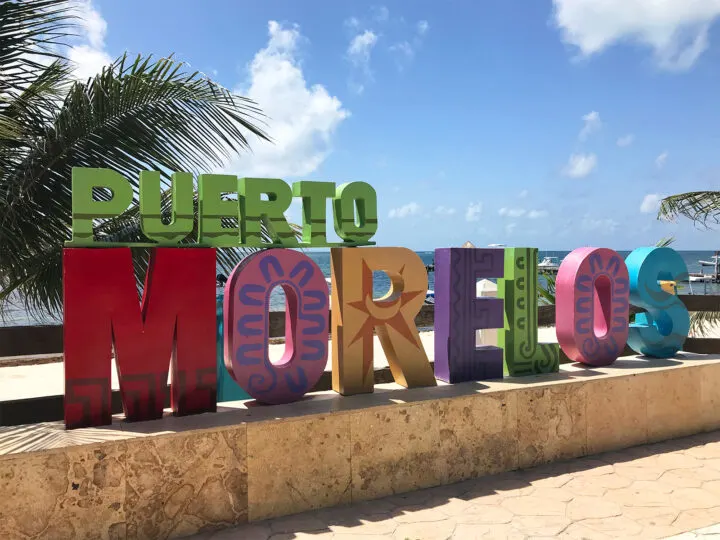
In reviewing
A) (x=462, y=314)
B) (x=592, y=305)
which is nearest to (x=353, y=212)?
(x=462, y=314)

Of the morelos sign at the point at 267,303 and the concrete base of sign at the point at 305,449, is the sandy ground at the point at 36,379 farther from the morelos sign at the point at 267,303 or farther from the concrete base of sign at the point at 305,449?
the concrete base of sign at the point at 305,449

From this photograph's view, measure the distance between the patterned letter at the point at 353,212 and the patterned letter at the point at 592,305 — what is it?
2506 mm

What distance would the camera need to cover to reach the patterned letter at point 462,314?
6062 millimetres

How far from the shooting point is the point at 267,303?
524cm

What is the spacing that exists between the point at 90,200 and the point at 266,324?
173 centimetres

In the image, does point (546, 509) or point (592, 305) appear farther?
point (592, 305)

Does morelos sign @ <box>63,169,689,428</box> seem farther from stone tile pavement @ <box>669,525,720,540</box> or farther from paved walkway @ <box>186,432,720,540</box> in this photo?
stone tile pavement @ <box>669,525,720,540</box>

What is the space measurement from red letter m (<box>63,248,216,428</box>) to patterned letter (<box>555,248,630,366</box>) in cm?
404

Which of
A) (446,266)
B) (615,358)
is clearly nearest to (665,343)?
(615,358)

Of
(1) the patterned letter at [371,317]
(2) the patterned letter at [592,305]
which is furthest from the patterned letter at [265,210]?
(2) the patterned letter at [592,305]

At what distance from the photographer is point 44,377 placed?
1221cm

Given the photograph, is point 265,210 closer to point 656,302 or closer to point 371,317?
point 371,317

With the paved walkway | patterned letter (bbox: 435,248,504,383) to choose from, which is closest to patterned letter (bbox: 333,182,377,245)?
patterned letter (bbox: 435,248,504,383)

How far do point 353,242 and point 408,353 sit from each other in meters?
1.25
